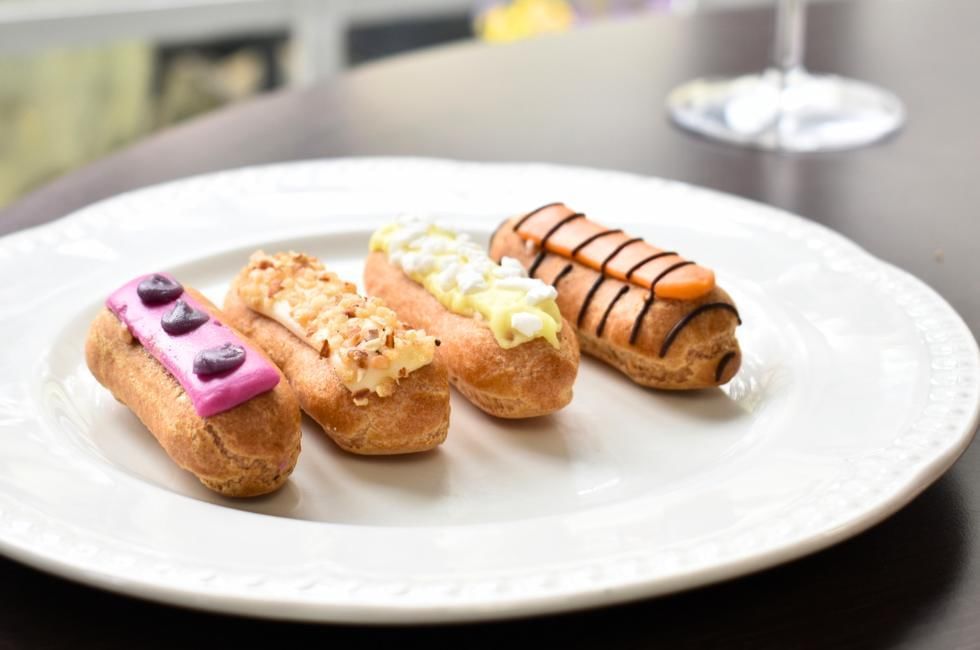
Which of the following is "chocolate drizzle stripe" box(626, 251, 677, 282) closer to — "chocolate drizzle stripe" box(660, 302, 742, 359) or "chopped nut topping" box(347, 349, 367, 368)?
"chocolate drizzle stripe" box(660, 302, 742, 359)

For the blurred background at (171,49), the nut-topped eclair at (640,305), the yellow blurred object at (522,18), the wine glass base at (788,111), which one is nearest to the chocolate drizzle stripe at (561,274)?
the nut-topped eclair at (640,305)

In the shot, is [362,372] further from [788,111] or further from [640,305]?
[788,111]

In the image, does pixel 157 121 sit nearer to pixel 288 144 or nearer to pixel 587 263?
pixel 288 144

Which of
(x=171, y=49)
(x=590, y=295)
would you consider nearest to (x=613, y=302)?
(x=590, y=295)

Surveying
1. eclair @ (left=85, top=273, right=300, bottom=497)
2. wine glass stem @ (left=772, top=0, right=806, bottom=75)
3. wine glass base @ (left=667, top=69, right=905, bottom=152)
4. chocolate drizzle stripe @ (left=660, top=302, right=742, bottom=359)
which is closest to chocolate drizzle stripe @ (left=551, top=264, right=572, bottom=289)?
chocolate drizzle stripe @ (left=660, top=302, right=742, bottom=359)

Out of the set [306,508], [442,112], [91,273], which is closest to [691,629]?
[306,508]

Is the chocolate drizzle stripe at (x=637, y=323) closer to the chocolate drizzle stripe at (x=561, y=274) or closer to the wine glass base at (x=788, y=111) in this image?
the chocolate drizzle stripe at (x=561, y=274)
